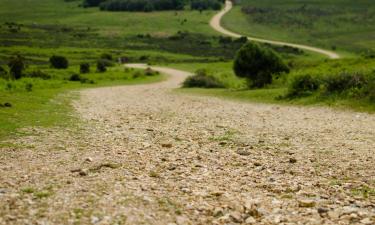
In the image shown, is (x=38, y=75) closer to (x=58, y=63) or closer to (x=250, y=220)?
(x=58, y=63)

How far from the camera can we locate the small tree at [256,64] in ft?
154

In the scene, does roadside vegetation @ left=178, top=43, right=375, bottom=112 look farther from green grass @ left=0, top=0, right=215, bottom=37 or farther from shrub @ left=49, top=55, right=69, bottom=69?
green grass @ left=0, top=0, right=215, bottom=37

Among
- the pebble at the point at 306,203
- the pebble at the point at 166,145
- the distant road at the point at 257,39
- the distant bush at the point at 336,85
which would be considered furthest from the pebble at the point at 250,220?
the distant road at the point at 257,39

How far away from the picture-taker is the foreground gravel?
9.68 metres

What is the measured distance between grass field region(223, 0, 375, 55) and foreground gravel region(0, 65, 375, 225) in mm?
101314

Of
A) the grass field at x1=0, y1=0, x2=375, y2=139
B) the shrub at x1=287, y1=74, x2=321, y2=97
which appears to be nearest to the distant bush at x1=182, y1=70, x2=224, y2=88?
the grass field at x1=0, y1=0, x2=375, y2=139

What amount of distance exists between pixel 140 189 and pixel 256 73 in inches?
1482

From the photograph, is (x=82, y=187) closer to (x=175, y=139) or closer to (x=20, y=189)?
(x=20, y=189)

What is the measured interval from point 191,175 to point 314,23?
156845mm

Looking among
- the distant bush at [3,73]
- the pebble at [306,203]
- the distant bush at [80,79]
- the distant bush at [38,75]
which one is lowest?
the distant bush at [80,79]

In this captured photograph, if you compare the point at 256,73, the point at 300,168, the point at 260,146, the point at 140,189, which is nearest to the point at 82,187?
the point at 140,189

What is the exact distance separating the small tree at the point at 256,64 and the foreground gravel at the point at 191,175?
25.3 meters

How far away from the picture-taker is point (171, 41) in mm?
144125

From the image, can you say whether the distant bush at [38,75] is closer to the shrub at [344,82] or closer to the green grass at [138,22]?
the shrub at [344,82]
